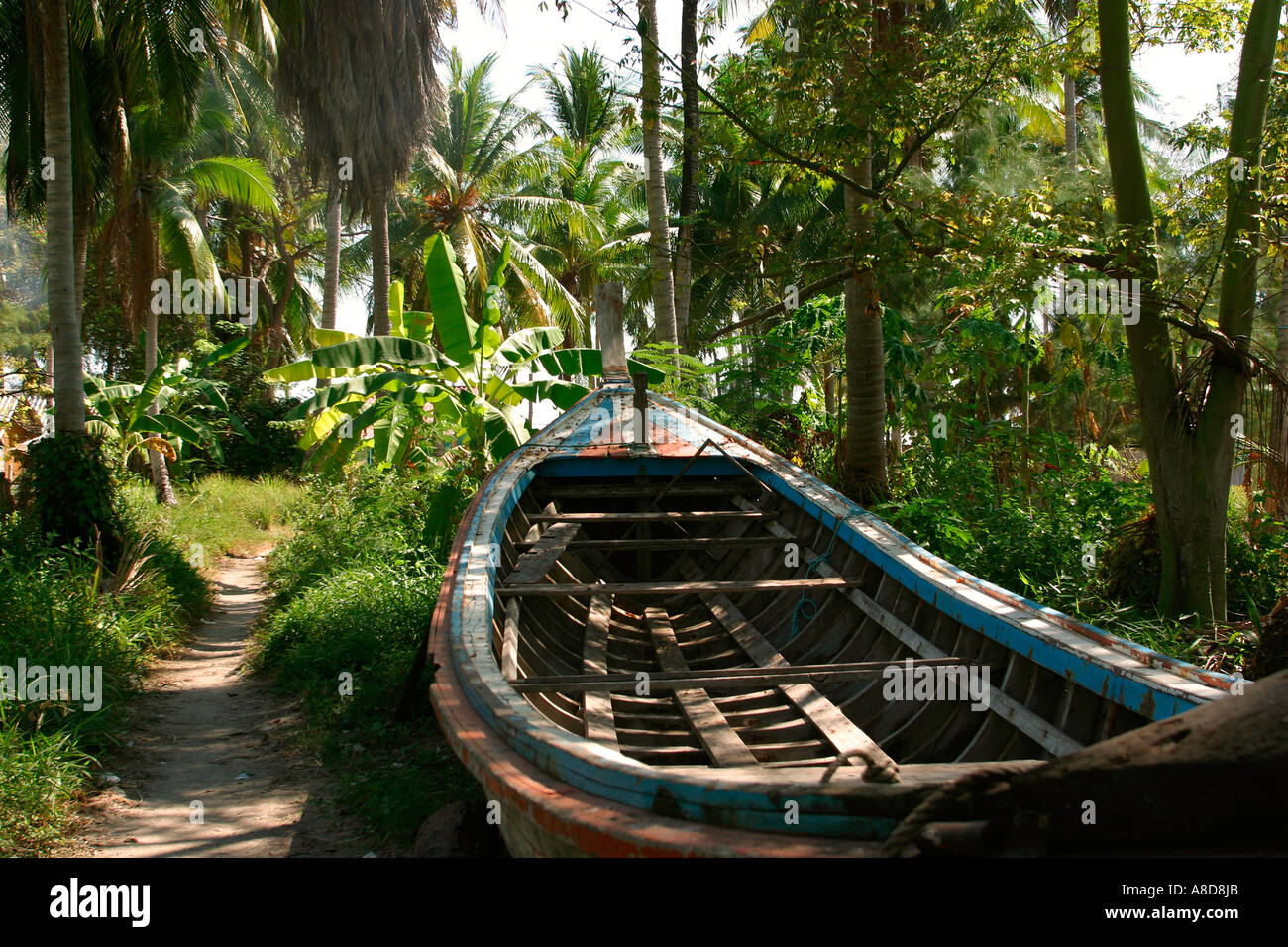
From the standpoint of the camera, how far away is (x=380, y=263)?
1380 cm

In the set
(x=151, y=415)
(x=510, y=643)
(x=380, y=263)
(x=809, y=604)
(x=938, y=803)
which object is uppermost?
(x=380, y=263)

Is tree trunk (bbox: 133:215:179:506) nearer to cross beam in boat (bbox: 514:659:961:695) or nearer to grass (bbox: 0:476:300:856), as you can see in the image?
grass (bbox: 0:476:300:856)

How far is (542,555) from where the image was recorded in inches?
219

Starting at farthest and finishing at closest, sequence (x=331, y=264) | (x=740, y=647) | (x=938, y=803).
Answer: (x=331, y=264), (x=740, y=647), (x=938, y=803)

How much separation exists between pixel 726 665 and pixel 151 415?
1116cm

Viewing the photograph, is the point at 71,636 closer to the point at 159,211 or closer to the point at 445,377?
the point at 445,377

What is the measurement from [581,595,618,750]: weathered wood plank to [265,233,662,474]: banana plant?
3721 millimetres

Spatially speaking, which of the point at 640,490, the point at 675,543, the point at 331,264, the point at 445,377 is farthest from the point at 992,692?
the point at 331,264

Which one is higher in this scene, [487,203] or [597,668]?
[487,203]

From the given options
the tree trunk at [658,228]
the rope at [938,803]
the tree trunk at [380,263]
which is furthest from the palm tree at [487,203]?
the rope at [938,803]

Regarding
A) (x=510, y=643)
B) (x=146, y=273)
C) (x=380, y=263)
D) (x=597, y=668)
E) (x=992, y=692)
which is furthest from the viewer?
(x=380, y=263)

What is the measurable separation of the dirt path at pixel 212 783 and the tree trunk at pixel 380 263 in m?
6.70

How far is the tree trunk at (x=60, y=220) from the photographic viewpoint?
7973 millimetres

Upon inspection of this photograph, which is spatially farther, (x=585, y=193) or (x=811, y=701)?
(x=585, y=193)
